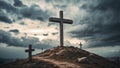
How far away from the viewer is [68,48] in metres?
49.8

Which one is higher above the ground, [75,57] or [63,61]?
[75,57]

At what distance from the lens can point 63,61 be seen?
42.2 metres

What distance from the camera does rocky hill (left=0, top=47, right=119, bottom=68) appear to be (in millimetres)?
39316

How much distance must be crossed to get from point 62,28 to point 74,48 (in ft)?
16.1

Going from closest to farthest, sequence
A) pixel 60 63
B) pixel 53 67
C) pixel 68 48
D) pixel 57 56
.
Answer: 1. pixel 53 67
2. pixel 60 63
3. pixel 57 56
4. pixel 68 48

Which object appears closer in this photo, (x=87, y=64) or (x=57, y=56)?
(x=87, y=64)

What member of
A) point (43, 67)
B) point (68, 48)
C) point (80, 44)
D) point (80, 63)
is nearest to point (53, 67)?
point (43, 67)

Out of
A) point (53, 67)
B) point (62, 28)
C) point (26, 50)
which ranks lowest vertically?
point (53, 67)

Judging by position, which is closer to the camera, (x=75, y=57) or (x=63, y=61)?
(x=63, y=61)

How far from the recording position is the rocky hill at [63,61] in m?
39.3

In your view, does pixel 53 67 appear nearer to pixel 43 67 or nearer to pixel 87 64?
pixel 43 67

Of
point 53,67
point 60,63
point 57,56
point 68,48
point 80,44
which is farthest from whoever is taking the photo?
point 80,44

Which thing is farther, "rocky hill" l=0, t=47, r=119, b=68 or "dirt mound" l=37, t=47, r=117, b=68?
"dirt mound" l=37, t=47, r=117, b=68

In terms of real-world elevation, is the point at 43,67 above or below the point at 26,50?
below
